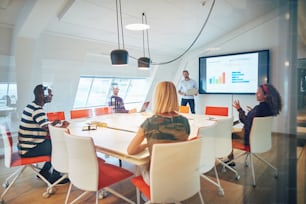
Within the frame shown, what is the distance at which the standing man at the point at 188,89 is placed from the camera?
10.0 feet

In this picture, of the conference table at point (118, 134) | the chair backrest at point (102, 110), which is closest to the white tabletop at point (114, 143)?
A: the conference table at point (118, 134)

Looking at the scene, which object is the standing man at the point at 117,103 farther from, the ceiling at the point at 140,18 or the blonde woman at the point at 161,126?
the blonde woman at the point at 161,126

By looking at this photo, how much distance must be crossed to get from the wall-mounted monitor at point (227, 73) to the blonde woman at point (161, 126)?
0.91 meters

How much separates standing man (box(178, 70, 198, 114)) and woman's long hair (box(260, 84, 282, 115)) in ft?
4.51

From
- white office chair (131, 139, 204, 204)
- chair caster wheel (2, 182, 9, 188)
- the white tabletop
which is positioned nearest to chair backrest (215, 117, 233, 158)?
white office chair (131, 139, 204, 204)

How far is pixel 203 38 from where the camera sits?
10.5 ft

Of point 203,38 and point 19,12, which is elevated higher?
point 19,12

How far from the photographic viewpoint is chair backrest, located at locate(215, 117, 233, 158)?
2.40 m

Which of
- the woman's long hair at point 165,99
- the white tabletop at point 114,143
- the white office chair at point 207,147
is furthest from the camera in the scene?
the white office chair at point 207,147

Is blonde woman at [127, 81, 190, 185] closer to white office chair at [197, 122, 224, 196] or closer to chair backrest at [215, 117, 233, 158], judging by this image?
white office chair at [197, 122, 224, 196]

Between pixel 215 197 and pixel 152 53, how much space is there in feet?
8.09

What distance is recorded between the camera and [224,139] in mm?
2477

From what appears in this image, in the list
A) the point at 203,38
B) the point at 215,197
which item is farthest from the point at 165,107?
the point at 203,38

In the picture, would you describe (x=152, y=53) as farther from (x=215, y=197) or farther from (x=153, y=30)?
(x=215, y=197)
